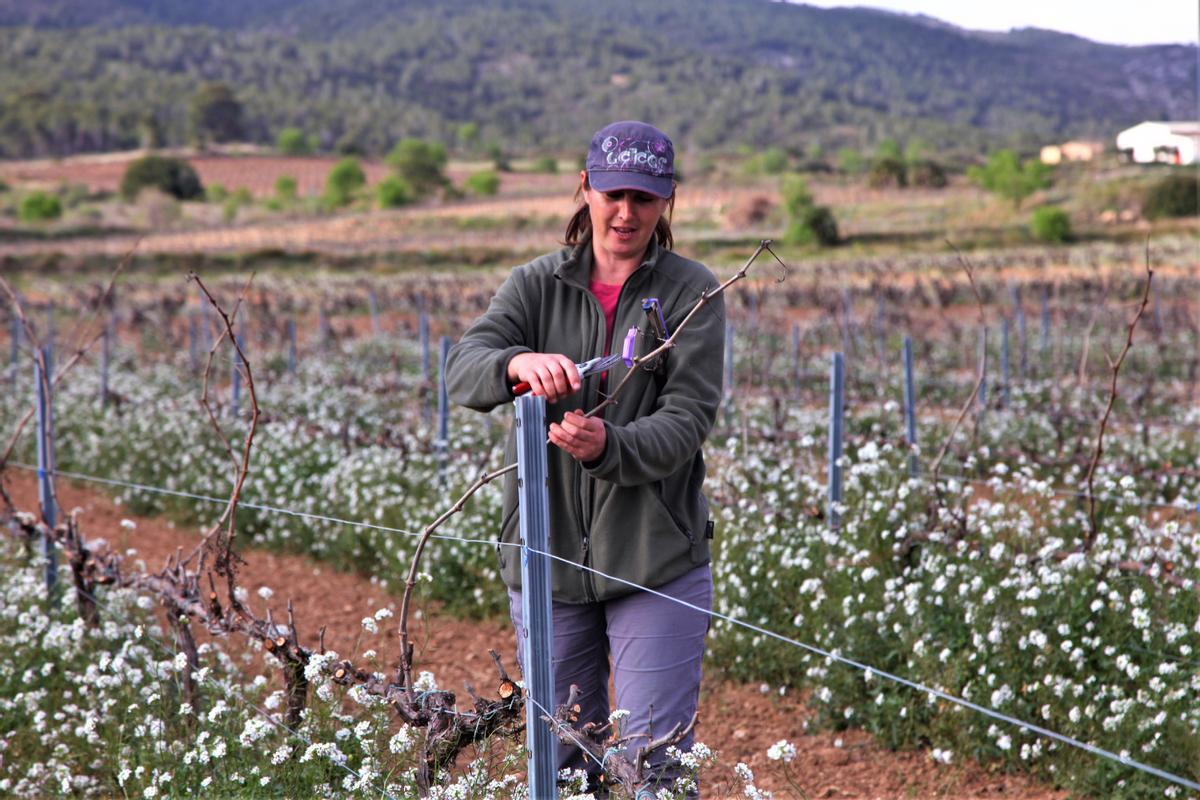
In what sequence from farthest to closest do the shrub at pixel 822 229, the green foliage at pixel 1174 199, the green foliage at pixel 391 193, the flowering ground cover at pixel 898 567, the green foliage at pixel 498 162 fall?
the green foliage at pixel 498 162 < the green foliage at pixel 391 193 < the green foliage at pixel 1174 199 < the shrub at pixel 822 229 < the flowering ground cover at pixel 898 567

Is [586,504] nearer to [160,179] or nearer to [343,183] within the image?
[160,179]

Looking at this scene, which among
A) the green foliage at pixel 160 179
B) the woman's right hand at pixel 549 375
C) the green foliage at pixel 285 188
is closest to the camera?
the woman's right hand at pixel 549 375

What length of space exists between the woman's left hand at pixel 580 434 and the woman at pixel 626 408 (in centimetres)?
13

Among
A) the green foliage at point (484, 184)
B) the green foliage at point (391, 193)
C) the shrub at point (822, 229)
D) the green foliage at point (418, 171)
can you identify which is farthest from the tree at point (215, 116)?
the shrub at point (822, 229)

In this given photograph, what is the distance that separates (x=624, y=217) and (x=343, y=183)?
103 metres

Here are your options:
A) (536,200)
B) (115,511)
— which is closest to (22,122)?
(536,200)

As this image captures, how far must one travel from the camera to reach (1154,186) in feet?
185

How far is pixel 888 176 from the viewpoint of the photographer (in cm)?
8500

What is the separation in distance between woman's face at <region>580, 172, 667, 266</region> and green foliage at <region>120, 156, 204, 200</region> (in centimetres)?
9668

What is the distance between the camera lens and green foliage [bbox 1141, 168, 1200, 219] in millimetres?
53688

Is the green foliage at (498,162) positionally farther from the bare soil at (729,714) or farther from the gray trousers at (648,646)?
the gray trousers at (648,646)

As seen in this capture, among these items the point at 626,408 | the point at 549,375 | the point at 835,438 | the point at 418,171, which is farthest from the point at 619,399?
the point at 418,171

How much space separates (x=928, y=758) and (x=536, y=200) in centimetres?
8291

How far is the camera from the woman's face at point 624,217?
2.53 m
